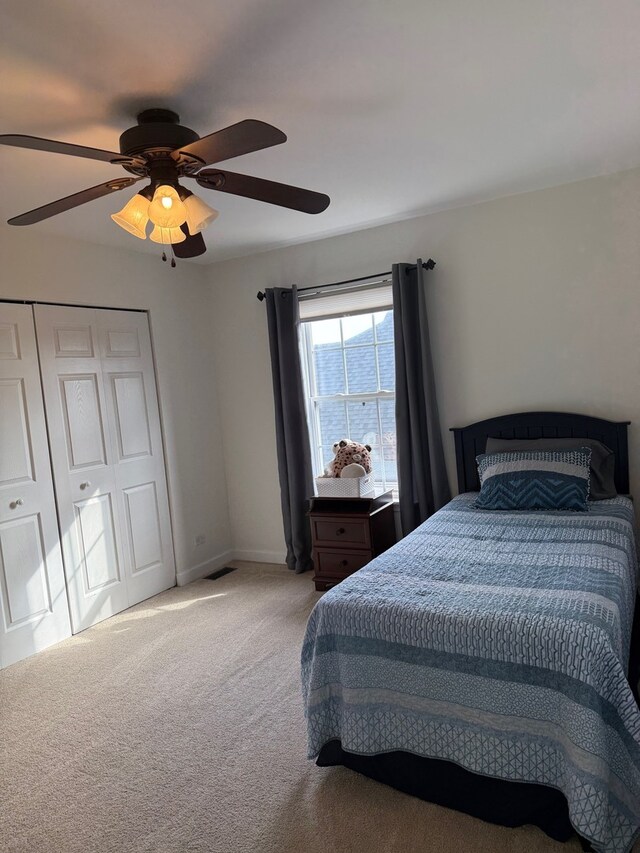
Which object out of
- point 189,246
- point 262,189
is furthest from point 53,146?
point 189,246

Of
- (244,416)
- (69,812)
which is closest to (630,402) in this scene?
(244,416)

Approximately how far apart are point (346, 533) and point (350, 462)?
0.50 metres

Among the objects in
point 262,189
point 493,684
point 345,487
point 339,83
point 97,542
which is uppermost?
point 339,83

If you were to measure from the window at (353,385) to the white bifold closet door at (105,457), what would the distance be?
3.99 ft

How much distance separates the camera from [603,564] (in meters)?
2.30

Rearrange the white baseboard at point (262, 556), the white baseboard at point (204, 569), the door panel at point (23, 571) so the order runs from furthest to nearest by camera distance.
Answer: the white baseboard at point (262, 556) < the white baseboard at point (204, 569) < the door panel at point (23, 571)

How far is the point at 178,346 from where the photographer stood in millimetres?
4594

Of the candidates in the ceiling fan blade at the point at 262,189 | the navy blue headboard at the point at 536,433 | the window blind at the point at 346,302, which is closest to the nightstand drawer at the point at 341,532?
the navy blue headboard at the point at 536,433

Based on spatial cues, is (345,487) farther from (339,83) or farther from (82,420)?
(339,83)

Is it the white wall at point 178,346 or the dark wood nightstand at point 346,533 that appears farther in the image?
the dark wood nightstand at point 346,533

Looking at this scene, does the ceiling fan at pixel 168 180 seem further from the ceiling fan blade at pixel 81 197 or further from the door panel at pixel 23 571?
the door panel at pixel 23 571

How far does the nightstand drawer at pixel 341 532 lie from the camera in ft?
12.8

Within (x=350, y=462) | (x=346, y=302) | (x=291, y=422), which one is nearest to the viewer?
(x=350, y=462)

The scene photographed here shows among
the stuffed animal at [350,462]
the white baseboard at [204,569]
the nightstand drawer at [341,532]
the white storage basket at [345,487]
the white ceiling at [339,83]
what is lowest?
the white baseboard at [204,569]
